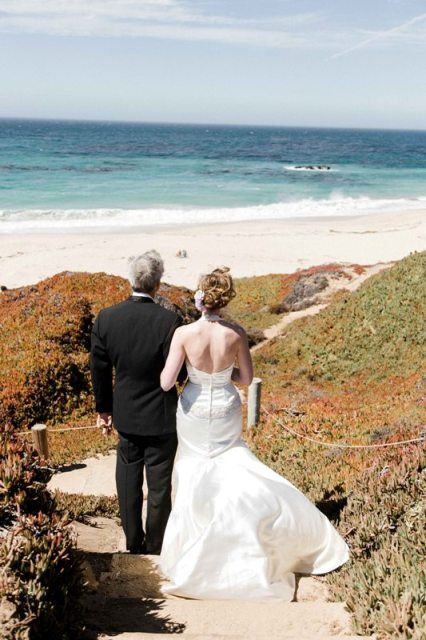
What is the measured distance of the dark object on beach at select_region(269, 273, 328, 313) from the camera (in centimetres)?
2355

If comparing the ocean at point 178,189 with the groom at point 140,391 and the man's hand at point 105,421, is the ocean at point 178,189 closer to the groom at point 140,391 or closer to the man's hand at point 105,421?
the man's hand at point 105,421

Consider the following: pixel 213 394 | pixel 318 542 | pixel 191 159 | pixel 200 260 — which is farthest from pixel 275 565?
pixel 191 159

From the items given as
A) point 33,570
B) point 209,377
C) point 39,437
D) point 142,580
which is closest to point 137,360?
point 209,377

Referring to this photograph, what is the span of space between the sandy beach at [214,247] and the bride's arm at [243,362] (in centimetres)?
2571

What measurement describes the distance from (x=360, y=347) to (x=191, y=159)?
319 ft

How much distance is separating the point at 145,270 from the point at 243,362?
3.82 feet

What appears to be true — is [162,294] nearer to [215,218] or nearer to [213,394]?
[213,394]

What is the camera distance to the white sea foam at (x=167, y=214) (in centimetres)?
4591

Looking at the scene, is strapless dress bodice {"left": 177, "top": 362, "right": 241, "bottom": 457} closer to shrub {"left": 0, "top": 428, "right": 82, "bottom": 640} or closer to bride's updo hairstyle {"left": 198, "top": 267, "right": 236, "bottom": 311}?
bride's updo hairstyle {"left": 198, "top": 267, "right": 236, "bottom": 311}

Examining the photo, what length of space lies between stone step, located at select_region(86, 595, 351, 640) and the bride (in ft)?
0.92

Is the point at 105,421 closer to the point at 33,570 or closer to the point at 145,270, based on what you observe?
the point at 145,270

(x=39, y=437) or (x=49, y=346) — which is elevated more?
(x=49, y=346)

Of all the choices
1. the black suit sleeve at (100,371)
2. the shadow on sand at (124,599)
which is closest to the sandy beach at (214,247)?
the black suit sleeve at (100,371)

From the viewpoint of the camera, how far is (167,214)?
51.1 meters
